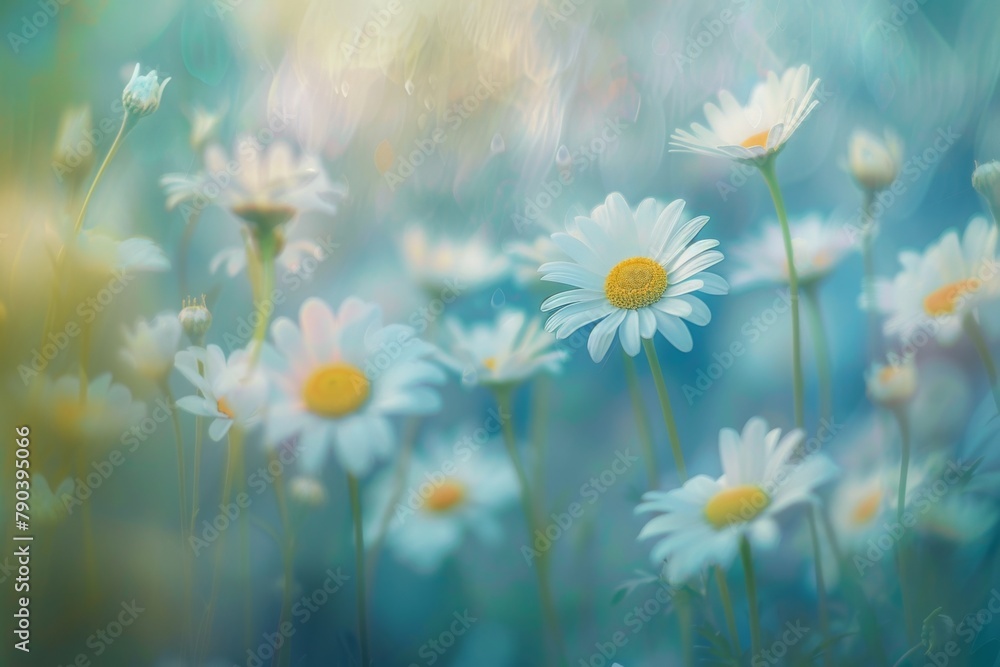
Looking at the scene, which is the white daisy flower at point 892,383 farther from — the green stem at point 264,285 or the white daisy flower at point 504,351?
the green stem at point 264,285

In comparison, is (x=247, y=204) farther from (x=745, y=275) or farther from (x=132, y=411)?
(x=745, y=275)

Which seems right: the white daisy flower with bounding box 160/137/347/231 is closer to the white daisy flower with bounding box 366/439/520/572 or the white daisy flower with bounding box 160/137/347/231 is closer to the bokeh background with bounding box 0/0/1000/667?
the bokeh background with bounding box 0/0/1000/667

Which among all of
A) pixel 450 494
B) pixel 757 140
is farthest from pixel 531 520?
pixel 757 140

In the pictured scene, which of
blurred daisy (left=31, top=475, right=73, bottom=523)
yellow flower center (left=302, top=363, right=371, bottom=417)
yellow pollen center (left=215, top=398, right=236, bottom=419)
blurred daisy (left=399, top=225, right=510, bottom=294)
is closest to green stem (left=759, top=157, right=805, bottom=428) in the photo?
blurred daisy (left=399, top=225, right=510, bottom=294)

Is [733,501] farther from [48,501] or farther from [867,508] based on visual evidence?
[48,501]

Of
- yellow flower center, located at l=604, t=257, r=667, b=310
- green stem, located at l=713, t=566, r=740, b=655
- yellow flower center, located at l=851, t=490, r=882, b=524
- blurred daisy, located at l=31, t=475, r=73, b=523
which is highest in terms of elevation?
blurred daisy, located at l=31, t=475, r=73, b=523

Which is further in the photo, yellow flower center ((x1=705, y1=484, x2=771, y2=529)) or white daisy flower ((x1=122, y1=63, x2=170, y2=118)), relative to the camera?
white daisy flower ((x1=122, y1=63, x2=170, y2=118))
